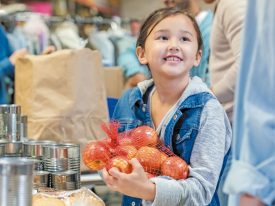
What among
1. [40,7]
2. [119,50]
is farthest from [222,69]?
[40,7]

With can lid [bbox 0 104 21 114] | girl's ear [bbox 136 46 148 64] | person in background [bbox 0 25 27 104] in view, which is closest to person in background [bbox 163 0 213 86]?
person in background [bbox 0 25 27 104]

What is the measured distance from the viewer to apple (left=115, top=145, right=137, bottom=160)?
1.52m

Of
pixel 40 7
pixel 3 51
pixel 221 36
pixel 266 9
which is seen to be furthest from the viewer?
pixel 40 7

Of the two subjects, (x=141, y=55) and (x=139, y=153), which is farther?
(x=141, y=55)

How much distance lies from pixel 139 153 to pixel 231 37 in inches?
45.2

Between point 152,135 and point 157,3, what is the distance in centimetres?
789

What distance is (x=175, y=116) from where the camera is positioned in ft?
5.48

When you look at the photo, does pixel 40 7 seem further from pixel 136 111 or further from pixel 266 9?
pixel 266 9

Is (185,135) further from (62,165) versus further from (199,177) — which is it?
(62,165)

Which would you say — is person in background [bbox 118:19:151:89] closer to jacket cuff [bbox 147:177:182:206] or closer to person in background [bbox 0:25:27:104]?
person in background [bbox 0:25:27:104]

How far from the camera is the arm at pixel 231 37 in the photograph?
8.11ft

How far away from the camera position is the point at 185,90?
68.0 inches

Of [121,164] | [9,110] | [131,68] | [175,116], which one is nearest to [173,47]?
[175,116]

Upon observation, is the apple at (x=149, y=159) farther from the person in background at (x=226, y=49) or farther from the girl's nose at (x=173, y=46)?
the person in background at (x=226, y=49)
